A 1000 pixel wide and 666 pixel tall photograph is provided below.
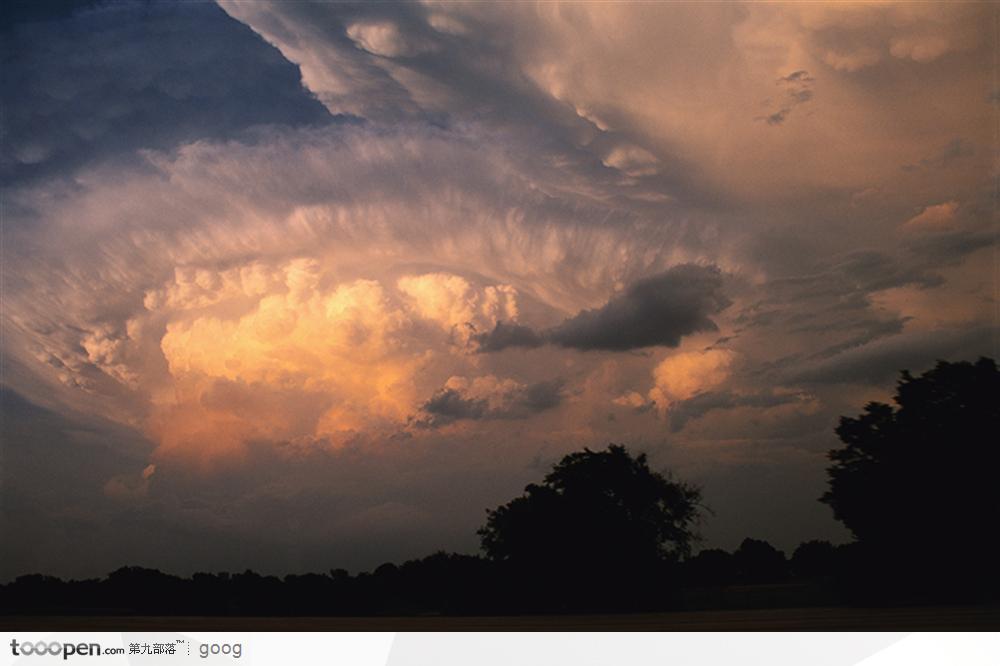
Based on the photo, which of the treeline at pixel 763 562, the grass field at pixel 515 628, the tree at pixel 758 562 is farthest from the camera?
the tree at pixel 758 562

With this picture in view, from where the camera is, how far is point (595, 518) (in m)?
22.6

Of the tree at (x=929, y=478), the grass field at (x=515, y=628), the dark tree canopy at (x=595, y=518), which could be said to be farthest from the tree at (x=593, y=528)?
the grass field at (x=515, y=628)

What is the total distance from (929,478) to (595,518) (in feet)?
27.3

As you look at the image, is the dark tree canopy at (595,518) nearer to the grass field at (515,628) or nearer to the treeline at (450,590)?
the treeline at (450,590)

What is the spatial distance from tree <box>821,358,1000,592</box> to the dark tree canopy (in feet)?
20.3

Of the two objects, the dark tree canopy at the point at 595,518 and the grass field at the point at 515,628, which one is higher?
the dark tree canopy at the point at 595,518

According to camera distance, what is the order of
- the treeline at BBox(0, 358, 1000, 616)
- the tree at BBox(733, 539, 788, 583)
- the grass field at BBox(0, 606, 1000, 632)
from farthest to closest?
the tree at BBox(733, 539, 788, 583), the treeline at BBox(0, 358, 1000, 616), the grass field at BBox(0, 606, 1000, 632)

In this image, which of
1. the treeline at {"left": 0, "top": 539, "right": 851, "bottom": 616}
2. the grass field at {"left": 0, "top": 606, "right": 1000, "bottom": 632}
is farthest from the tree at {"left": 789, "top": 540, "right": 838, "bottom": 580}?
the grass field at {"left": 0, "top": 606, "right": 1000, "bottom": 632}

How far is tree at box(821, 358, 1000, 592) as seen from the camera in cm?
1570

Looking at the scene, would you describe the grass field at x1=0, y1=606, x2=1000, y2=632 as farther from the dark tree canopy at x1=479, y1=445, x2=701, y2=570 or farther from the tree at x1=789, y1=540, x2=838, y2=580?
the dark tree canopy at x1=479, y1=445, x2=701, y2=570

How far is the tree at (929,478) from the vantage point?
15.7 m

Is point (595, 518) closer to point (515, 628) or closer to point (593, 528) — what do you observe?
point (593, 528)

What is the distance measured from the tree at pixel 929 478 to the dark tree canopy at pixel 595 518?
619cm

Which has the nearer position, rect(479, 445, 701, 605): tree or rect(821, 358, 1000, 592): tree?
rect(821, 358, 1000, 592): tree
